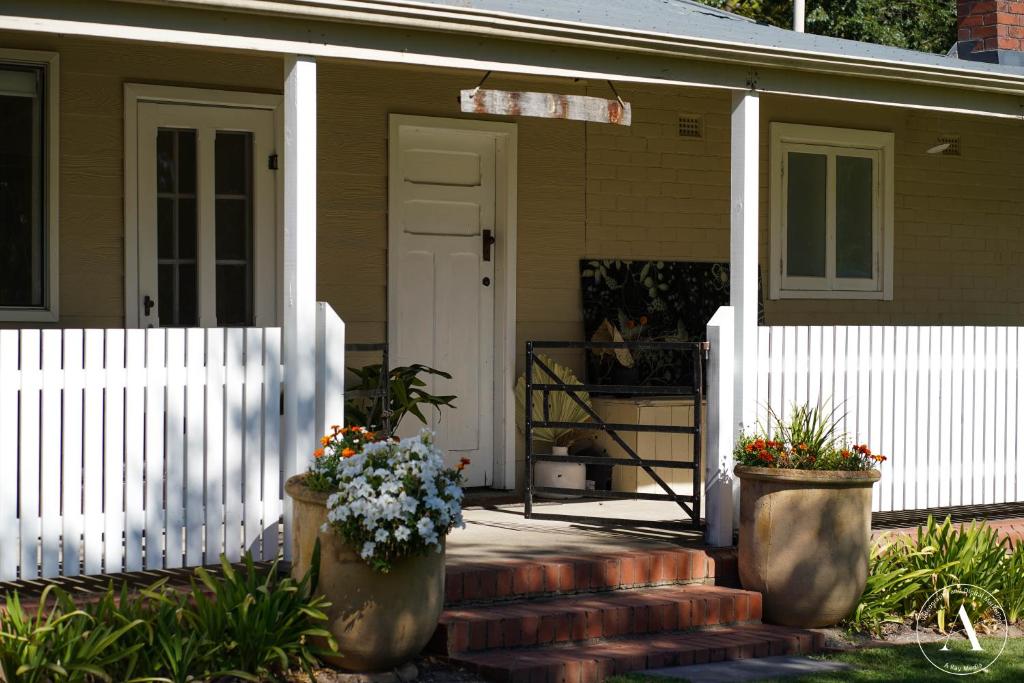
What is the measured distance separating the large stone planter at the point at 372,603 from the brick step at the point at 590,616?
0.41m

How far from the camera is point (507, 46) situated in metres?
7.00

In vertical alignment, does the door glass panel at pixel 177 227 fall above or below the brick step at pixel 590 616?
above

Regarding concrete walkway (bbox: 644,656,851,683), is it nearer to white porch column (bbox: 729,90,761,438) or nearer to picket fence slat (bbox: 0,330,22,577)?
white porch column (bbox: 729,90,761,438)

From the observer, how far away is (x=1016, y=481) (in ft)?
28.9

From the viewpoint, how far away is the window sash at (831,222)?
33.9 feet

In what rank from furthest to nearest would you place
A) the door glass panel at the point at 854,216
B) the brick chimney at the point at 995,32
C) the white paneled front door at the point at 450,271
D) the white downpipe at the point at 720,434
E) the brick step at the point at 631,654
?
the brick chimney at the point at 995,32 → the door glass panel at the point at 854,216 → the white paneled front door at the point at 450,271 → the white downpipe at the point at 720,434 → the brick step at the point at 631,654

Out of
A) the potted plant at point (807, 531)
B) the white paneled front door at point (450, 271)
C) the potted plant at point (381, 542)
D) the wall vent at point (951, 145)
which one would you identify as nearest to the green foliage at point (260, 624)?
the potted plant at point (381, 542)

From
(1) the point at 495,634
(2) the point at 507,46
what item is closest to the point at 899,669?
(1) the point at 495,634

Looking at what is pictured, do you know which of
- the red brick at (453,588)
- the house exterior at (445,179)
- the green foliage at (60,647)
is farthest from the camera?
the house exterior at (445,179)

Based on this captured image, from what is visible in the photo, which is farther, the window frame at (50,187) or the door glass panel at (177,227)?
the door glass panel at (177,227)

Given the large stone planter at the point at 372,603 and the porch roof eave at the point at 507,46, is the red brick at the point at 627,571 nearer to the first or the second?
the large stone planter at the point at 372,603

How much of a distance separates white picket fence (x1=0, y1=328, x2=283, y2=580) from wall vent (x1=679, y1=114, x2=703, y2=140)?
4460 mm

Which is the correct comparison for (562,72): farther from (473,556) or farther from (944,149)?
(944,149)

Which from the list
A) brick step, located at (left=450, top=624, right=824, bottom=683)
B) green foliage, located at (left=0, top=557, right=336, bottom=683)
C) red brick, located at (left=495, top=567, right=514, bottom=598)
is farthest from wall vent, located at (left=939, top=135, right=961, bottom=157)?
green foliage, located at (left=0, top=557, right=336, bottom=683)
